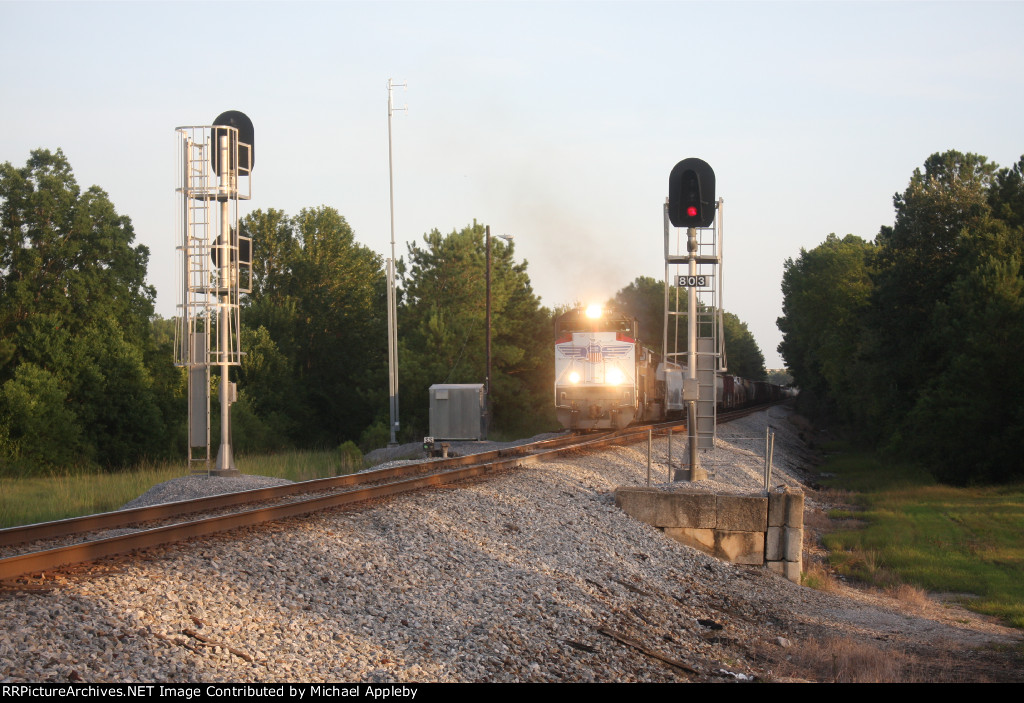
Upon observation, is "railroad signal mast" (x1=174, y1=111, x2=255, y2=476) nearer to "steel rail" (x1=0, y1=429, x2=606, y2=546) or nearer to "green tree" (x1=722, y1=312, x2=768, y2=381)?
"steel rail" (x1=0, y1=429, x2=606, y2=546)

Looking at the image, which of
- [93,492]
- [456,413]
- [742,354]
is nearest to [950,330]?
[456,413]

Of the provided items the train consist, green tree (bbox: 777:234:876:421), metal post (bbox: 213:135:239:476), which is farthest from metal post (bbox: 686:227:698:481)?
green tree (bbox: 777:234:876:421)

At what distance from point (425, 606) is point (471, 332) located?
155ft

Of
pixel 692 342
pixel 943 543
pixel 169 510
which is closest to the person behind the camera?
pixel 169 510

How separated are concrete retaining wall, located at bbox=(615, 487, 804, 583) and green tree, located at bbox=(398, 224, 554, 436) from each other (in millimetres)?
36407

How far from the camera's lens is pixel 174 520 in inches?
421

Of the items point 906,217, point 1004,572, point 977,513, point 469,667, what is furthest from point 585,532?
point 906,217

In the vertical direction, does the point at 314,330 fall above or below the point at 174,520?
above

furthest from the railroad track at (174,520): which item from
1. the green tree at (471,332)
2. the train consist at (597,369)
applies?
the green tree at (471,332)

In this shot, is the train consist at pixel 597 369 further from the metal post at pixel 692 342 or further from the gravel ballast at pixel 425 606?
the gravel ballast at pixel 425 606

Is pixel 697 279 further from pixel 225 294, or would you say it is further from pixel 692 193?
pixel 225 294

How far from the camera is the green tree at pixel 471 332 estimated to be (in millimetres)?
52812

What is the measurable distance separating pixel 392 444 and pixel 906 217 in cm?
2613

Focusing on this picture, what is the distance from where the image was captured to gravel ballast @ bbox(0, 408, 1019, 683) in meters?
6.11
